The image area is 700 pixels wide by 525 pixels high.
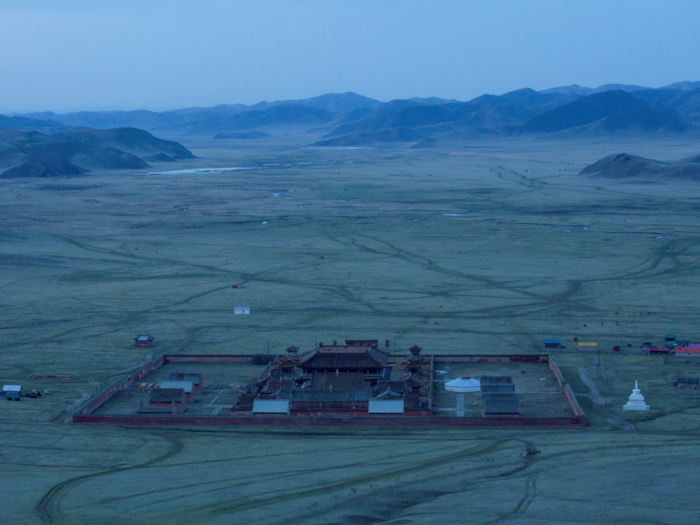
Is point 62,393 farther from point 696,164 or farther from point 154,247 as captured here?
point 696,164

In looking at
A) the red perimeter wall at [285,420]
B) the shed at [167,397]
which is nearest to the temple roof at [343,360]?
the red perimeter wall at [285,420]

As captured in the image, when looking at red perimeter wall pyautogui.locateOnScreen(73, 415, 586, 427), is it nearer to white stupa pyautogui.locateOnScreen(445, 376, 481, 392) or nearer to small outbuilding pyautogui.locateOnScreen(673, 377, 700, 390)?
white stupa pyautogui.locateOnScreen(445, 376, 481, 392)

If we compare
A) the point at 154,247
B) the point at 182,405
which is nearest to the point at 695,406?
the point at 182,405

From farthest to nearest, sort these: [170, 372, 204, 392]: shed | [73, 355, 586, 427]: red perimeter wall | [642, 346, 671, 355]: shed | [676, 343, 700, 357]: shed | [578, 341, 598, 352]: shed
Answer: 1. [578, 341, 598, 352]: shed
2. [642, 346, 671, 355]: shed
3. [676, 343, 700, 357]: shed
4. [170, 372, 204, 392]: shed
5. [73, 355, 586, 427]: red perimeter wall

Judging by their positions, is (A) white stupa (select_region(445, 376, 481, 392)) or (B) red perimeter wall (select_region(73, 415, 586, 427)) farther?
(A) white stupa (select_region(445, 376, 481, 392))

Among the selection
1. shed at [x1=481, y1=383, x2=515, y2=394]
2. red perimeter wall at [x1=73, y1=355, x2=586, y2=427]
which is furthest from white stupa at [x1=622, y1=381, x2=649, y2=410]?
shed at [x1=481, y1=383, x2=515, y2=394]

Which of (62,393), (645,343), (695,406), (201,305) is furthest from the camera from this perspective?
(201,305)

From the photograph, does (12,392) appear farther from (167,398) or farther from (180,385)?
(167,398)

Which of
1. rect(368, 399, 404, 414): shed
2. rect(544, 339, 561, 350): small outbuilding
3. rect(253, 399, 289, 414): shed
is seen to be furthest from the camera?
rect(544, 339, 561, 350): small outbuilding

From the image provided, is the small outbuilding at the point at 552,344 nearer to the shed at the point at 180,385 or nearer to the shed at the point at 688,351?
the shed at the point at 688,351
